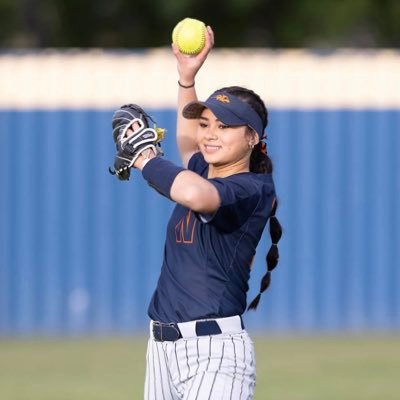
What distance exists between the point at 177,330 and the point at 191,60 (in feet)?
4.21

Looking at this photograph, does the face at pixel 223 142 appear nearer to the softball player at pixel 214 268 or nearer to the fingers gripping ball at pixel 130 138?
the softball player at pixel 214 268

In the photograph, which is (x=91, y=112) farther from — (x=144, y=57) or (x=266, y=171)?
(x=266, y=171)

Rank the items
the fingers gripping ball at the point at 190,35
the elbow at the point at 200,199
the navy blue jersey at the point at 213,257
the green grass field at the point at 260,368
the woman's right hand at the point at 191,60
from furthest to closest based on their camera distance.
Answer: the green grass field at the point at 260,368, the woman's right hand at the point at 191,60, the fingers gripping ball at the point at 190,35, the navy blue jersey at the point at 213,257, the elbow at the point at 200,199

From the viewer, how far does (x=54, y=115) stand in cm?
1381

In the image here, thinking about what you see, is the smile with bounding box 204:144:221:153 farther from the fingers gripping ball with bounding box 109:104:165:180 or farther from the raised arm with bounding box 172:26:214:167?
the raised arm with bounding box 172:26:214:167

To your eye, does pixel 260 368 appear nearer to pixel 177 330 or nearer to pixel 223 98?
pixel 177 330

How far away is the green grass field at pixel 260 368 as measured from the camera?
9531 mm

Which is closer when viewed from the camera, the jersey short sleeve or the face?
the jersey short sleeve

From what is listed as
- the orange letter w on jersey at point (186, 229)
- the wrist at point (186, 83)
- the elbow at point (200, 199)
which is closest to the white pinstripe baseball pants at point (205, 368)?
the orange letter w on jersey at point (186, 229)

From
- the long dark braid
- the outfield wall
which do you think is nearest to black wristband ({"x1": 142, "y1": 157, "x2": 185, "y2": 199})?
the long dark braid

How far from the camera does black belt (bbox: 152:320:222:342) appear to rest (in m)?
5.35

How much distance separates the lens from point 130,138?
5.20m

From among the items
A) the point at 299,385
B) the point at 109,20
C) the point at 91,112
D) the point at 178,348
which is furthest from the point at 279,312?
the point at 178,348

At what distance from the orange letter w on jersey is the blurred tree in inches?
523
